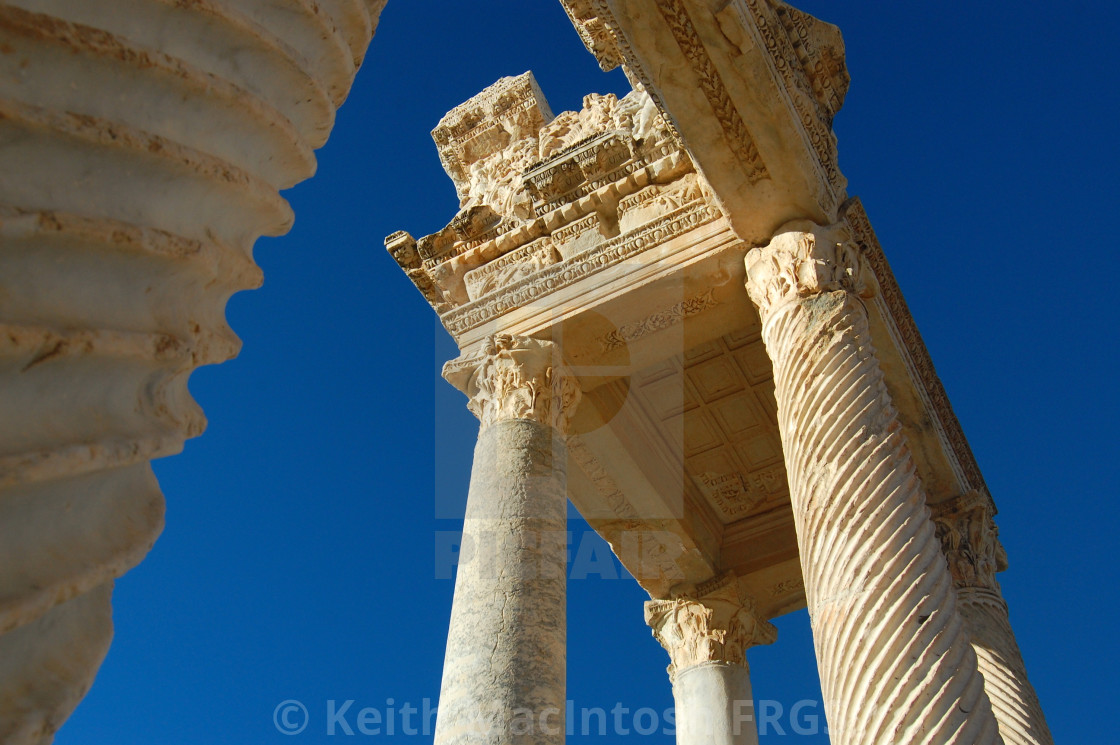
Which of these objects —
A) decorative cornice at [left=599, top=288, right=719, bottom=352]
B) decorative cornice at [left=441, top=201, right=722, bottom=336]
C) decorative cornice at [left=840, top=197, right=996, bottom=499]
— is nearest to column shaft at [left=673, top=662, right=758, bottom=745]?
decorative cornice at [left=840, top=197, right=996, bottom=499]

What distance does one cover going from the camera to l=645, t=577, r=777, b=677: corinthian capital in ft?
38.7

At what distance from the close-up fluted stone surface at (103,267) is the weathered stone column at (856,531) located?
472 centimetres

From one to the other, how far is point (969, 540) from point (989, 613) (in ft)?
2.57

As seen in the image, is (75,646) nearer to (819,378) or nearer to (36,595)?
(36,595)

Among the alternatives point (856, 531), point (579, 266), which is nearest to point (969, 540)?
point (856, 531)

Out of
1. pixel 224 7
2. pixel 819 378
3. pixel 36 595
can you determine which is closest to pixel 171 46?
pixel 224 7

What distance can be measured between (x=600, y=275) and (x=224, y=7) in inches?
292

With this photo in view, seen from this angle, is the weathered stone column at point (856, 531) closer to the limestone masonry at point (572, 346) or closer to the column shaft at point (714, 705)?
the limestone masonry at point (572, 346)

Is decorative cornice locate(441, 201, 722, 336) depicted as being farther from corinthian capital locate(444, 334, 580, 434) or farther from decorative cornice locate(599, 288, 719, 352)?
decorative cornice locate(599, 288, 719, 352)

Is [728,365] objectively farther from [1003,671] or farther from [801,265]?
[1003,671]

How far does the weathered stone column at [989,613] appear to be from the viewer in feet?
26.9

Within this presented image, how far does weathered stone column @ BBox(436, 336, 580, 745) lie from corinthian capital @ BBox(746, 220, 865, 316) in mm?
2079

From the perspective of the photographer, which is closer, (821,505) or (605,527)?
(821,505)

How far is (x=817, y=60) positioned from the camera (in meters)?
8.74
